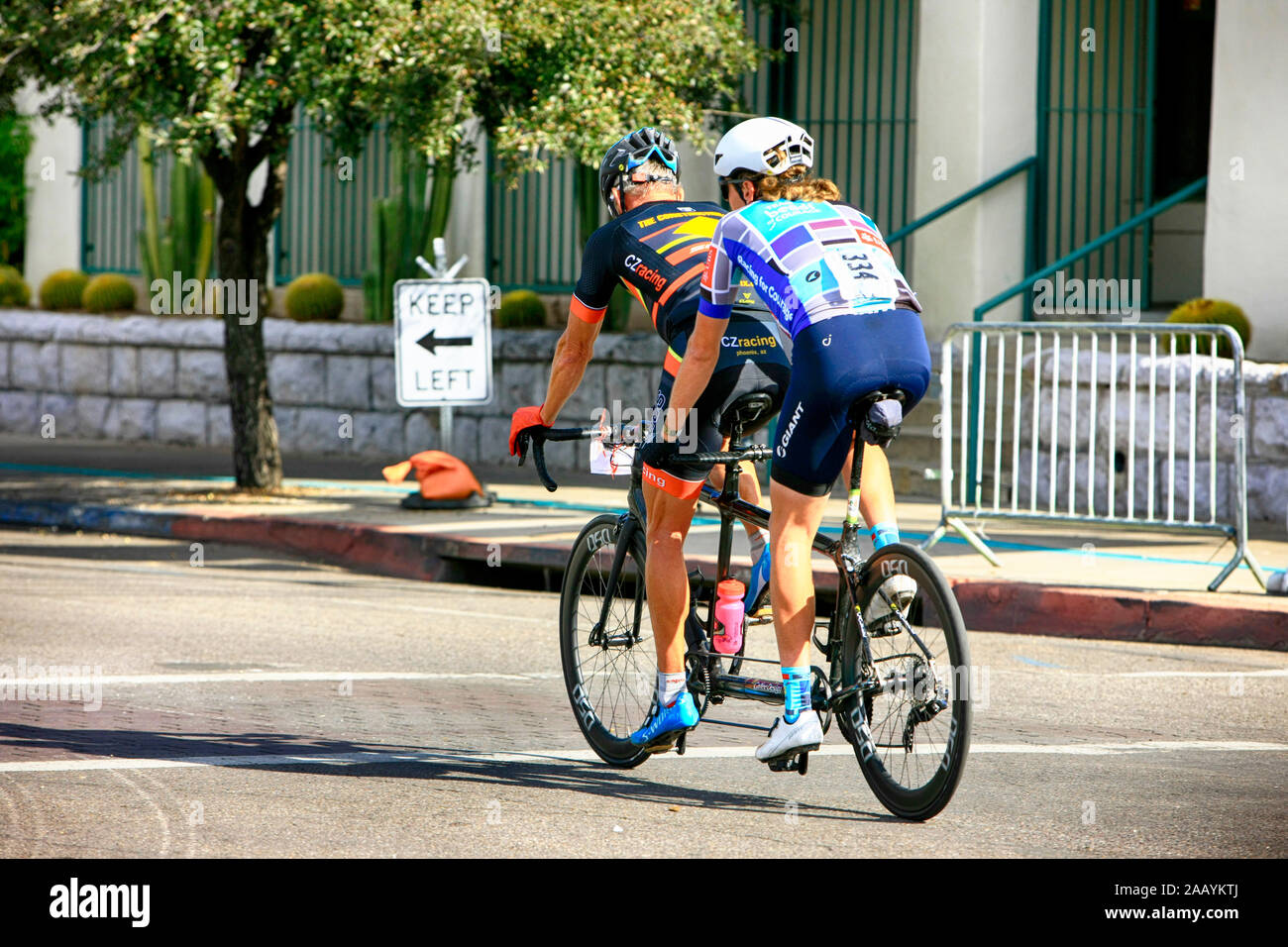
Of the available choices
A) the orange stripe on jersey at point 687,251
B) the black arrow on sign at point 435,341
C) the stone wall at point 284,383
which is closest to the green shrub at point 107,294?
the stone wall at point 284,383

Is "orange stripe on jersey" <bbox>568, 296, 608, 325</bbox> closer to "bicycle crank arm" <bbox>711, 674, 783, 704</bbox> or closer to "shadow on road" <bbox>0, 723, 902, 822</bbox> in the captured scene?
"bicycle crank arm" <bbox>711, 674, 783, 704</bbox>

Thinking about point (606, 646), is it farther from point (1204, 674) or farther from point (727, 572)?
point (1204, 674)

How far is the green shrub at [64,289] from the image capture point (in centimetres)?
1975

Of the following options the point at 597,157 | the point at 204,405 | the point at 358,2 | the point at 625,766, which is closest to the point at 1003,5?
the point at 597,157

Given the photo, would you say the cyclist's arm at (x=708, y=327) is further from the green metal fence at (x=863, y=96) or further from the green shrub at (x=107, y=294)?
the green shrub at (x=107, y=294)

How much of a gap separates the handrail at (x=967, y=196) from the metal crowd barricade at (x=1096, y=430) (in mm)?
1015

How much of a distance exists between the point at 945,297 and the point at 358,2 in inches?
236

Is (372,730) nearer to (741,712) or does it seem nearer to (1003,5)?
(741,712)

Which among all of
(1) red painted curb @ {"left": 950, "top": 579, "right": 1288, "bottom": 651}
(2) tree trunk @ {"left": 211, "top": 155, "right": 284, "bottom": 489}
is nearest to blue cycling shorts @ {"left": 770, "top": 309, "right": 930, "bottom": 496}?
(1) red painted curb @ {"left": 950, "top": 579, "right": 1288, "bottom": 651}

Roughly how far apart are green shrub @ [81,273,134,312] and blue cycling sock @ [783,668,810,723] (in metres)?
15.3

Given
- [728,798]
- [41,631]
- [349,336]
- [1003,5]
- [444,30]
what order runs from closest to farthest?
1. [728,798]
2. [41,631]
3. [444,30]
4. [1003,5]
5. [349,336]

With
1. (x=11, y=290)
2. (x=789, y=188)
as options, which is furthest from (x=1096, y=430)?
(x=11, y=290)
